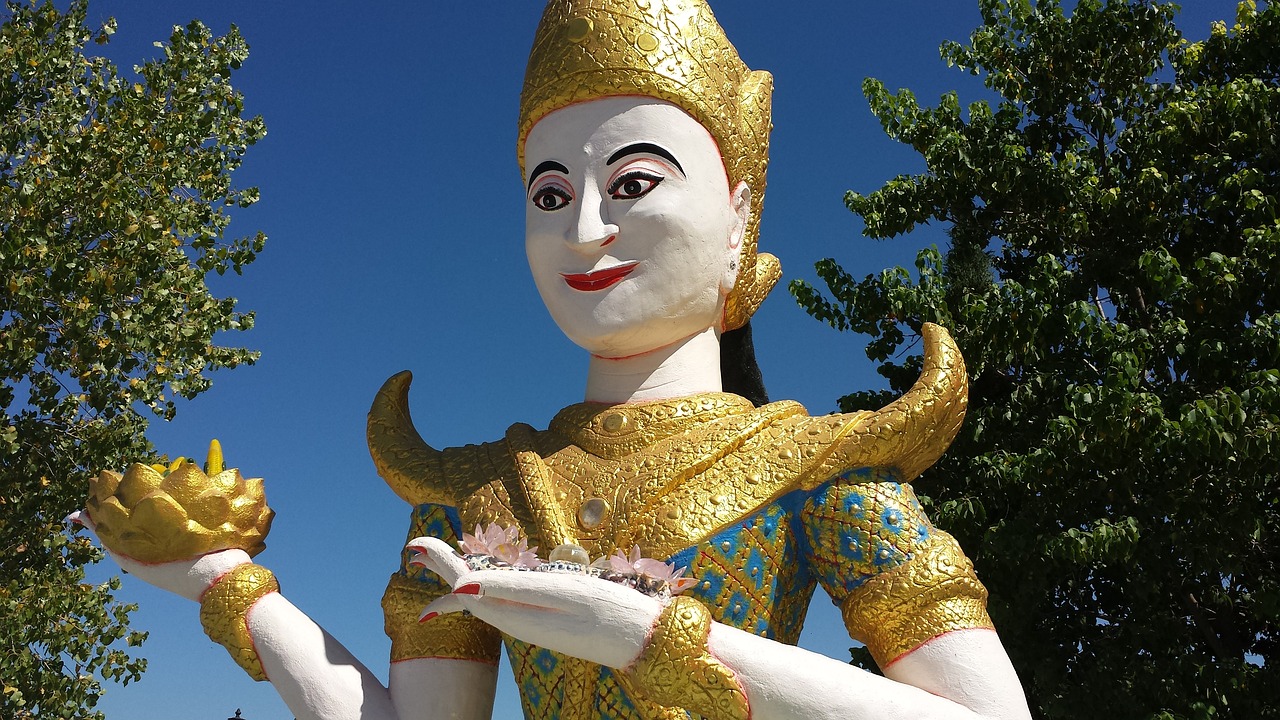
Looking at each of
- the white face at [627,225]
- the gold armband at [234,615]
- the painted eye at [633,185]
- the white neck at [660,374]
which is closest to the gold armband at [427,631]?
the gold armband at [234,615]

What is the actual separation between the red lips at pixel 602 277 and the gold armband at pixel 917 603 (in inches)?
47.8

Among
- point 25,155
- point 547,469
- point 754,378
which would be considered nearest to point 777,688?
point 547,469

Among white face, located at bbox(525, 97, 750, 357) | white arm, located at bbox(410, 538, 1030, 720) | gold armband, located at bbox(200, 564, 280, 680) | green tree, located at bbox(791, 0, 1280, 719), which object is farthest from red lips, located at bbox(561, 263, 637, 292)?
green tree, located at bbox(791, 0, 1280, 719)

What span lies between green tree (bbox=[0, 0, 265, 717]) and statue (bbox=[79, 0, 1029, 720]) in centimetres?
503

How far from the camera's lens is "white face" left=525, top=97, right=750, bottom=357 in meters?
3.94

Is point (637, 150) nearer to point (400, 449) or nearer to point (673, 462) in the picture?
point (673, 462)

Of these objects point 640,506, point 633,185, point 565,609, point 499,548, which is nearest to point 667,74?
point 633,185

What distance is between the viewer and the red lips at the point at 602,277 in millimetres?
3939

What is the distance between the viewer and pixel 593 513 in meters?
3.69

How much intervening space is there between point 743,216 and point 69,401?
20.4ft

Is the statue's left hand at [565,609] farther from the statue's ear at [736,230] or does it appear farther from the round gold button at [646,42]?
the round gold button at [646,42]

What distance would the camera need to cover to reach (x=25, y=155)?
28.6 ft

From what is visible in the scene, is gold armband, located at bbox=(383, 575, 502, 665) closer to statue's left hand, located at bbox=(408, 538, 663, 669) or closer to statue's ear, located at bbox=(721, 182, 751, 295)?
statue's left hand, located at bbox=(408, 538, 663, 669)

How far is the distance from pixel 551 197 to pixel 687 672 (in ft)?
5.50
